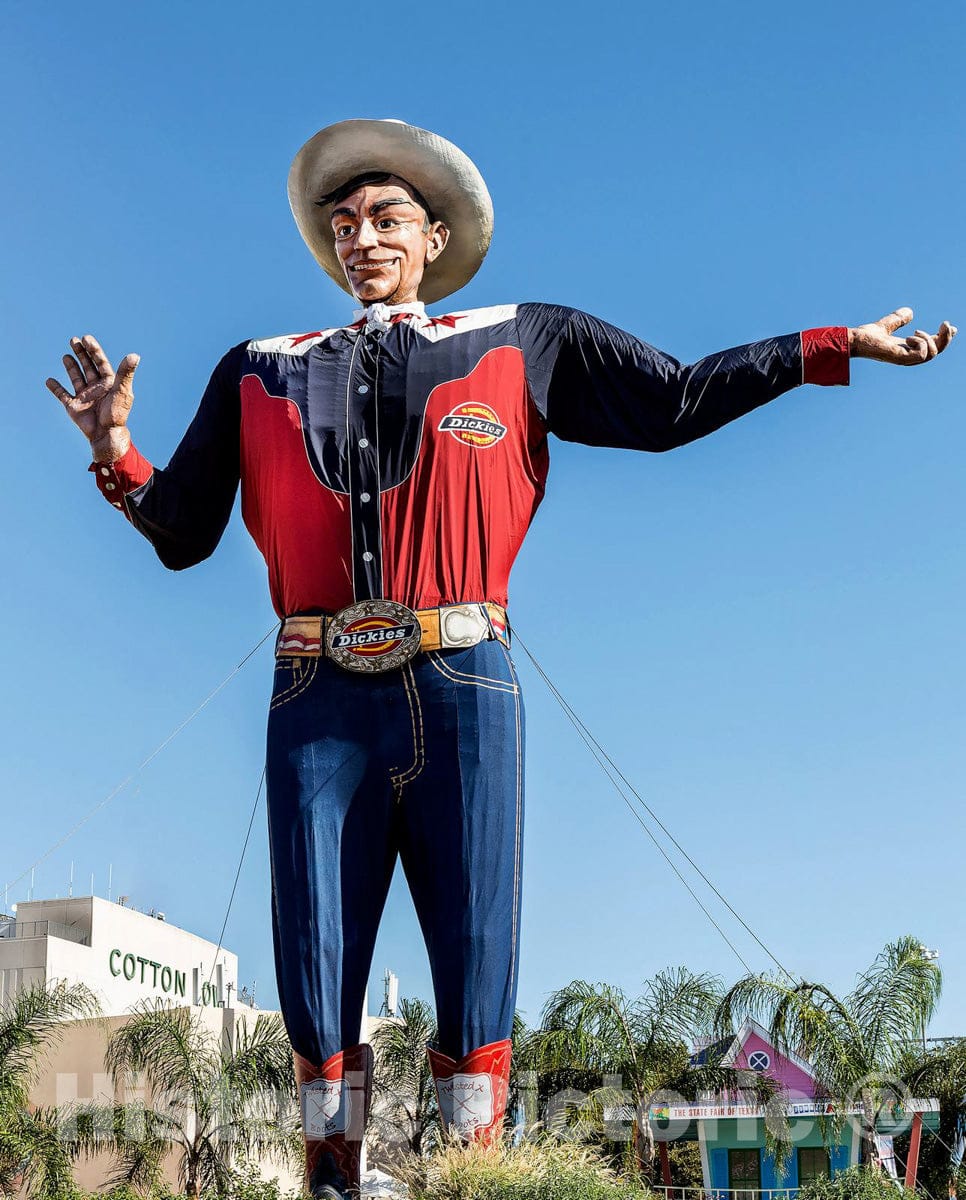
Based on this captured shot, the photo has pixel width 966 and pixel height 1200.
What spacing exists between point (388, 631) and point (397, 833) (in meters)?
0.92

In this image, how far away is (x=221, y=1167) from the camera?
53.3 ft

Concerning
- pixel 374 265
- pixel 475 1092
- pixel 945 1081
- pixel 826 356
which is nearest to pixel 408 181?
pixel 374 265

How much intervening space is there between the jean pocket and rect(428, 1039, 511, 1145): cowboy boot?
1724 mm

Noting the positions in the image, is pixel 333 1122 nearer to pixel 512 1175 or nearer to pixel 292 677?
pixel 512 1175

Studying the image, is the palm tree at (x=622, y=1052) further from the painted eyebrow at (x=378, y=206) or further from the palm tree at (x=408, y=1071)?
the painted eyebrow at (x=378, y=206)

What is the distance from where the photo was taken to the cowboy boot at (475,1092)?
641 centimetres

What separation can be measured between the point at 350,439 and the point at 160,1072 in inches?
442

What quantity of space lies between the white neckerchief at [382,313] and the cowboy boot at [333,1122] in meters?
3.42

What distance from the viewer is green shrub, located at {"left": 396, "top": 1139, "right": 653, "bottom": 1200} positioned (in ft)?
19.4

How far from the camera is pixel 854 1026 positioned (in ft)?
38.3

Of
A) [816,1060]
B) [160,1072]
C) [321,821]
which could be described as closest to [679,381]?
[321,821]

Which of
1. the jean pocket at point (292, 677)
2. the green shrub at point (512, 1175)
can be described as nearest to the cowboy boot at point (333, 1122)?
the green shrub at point (512, 1175)

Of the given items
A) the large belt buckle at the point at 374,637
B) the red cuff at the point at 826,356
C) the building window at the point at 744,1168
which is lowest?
the building window at the point at 744,1168

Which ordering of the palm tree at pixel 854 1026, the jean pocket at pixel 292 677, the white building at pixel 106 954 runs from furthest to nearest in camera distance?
1. the white building at pixel 106 954
2. the palm tree at pixel 854 1026
3. the jean pocket at pixel 292 677
